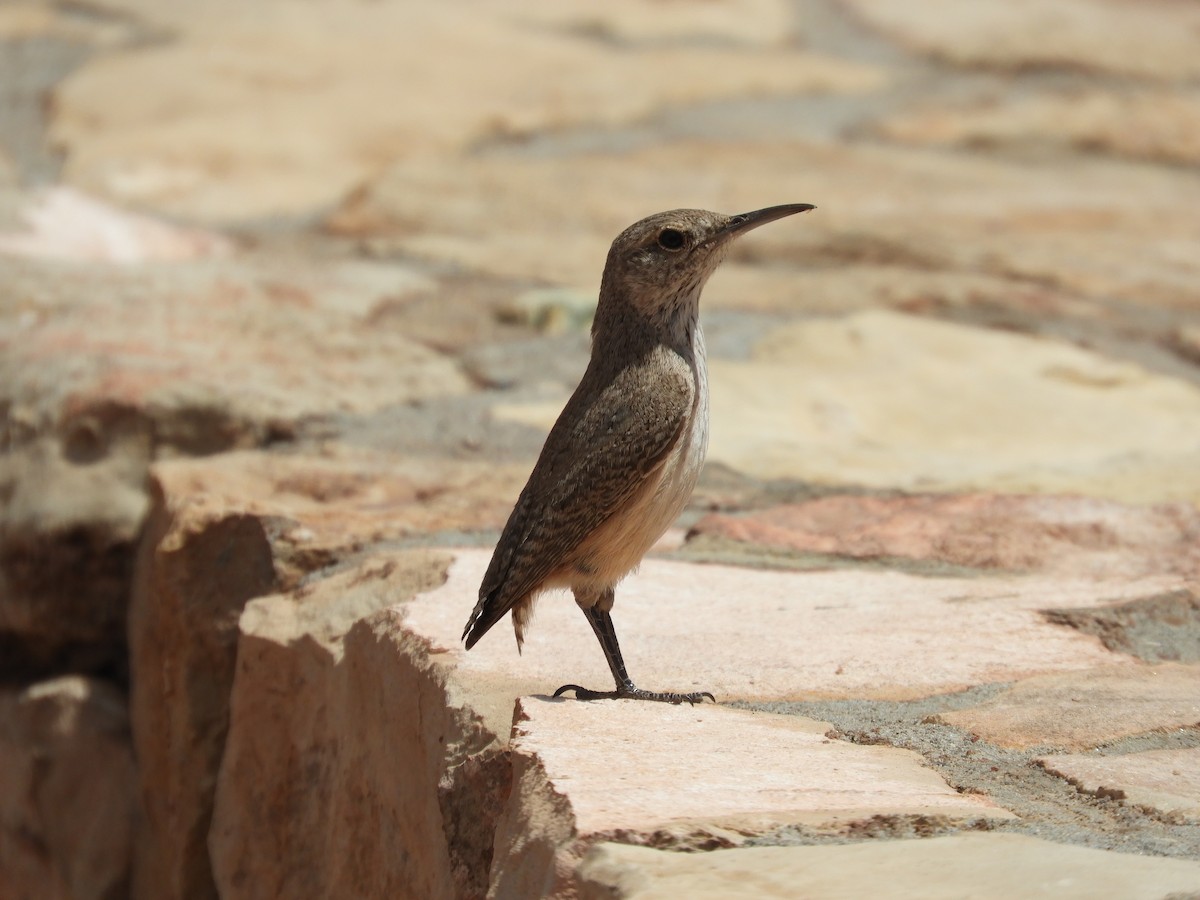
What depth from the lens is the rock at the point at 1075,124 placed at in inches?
256

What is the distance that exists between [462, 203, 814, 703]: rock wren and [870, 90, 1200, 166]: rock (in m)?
3.64

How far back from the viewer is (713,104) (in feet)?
22.0

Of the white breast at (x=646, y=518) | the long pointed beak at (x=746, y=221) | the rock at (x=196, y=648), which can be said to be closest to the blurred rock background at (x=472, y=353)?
the rock at (x=196, y=648)

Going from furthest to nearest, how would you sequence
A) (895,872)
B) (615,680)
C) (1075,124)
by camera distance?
(1075,124)
(615,680)
(895,872)

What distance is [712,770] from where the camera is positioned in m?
2.06

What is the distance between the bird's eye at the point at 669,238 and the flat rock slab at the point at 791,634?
2.20 ft

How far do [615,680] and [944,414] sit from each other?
1.93 m

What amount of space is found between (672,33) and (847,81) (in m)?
0.95

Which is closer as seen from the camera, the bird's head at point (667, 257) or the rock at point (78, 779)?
the bird's head at point (667, 257)

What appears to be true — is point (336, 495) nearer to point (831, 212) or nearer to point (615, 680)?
point (615, 680)

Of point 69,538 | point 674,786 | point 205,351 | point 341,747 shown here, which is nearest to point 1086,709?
point 674,786

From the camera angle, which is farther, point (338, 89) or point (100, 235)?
point (338, 89)

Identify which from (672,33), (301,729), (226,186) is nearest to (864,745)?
(301,729)

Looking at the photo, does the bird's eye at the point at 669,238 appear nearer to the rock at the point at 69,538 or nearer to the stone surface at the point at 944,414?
the stone surface at the point at 944,414
